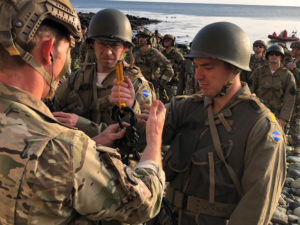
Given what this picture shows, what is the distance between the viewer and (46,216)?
1.57 meters

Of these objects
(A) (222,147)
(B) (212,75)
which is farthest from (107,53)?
(A) (222,147)

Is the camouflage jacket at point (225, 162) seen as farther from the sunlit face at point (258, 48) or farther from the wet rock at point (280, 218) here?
the sunlit face at point (258, 48)

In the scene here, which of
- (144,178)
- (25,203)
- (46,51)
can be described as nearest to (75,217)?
(25,203)

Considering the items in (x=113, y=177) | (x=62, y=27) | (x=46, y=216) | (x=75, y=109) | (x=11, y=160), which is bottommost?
(x=75, y=109)

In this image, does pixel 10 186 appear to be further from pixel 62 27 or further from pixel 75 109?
pixel 75 109

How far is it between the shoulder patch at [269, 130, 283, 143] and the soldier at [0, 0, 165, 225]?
1226 mm

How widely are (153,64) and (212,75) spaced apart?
834 cm

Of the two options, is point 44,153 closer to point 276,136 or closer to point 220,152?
point 220,152

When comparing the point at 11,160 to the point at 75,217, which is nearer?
the point at 11,160

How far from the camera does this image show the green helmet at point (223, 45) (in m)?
2.82

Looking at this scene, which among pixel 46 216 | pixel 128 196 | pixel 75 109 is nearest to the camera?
pixel 46 216

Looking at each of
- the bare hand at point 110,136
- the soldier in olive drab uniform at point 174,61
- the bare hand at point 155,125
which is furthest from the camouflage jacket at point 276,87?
the bare hand at point 155,125

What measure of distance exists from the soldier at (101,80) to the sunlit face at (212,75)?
2.63ft

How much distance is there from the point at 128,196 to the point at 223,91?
1.55 metres
